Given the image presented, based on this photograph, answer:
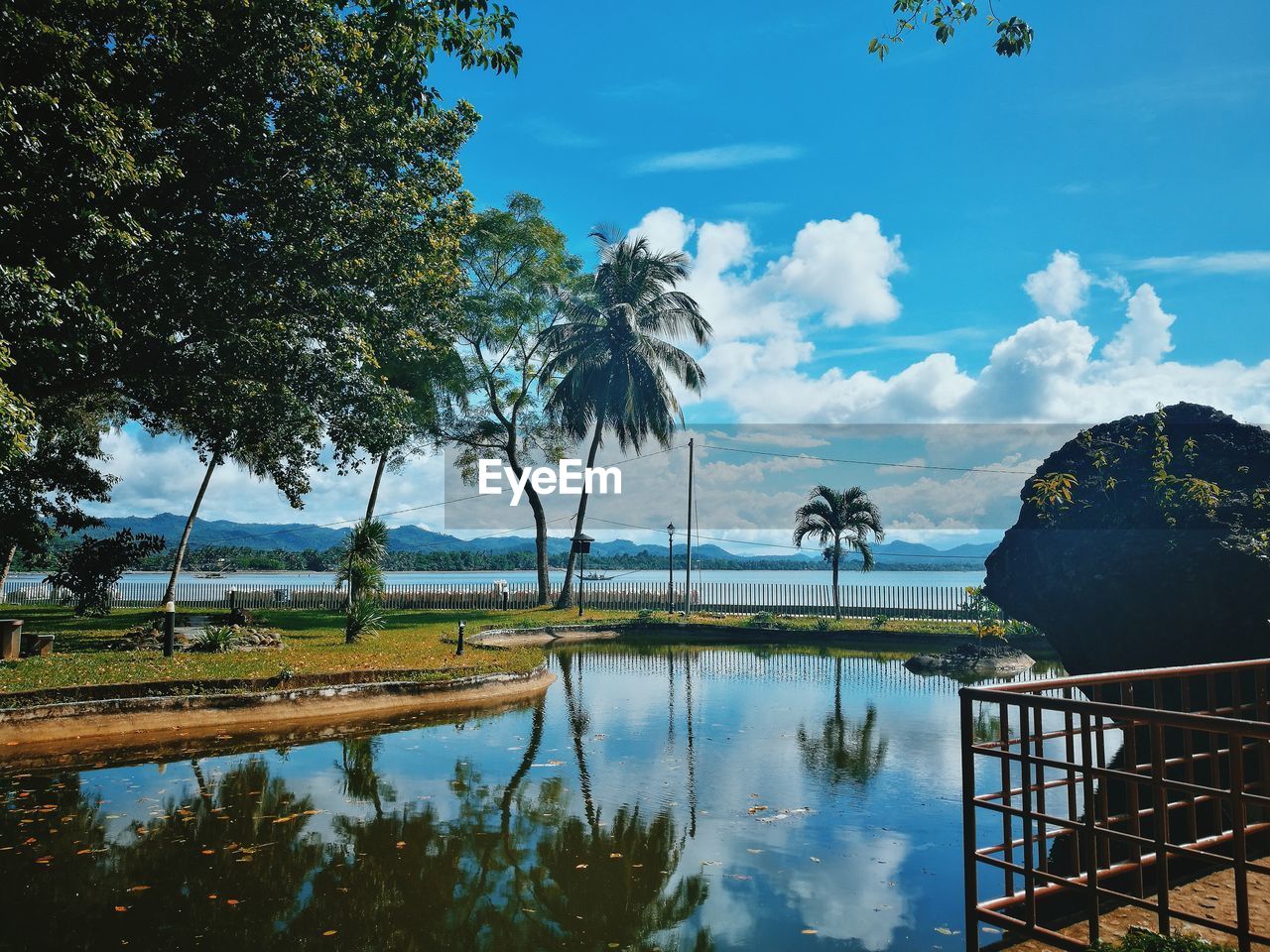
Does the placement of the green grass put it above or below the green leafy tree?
below

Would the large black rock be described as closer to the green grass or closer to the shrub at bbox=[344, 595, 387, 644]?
the green grass

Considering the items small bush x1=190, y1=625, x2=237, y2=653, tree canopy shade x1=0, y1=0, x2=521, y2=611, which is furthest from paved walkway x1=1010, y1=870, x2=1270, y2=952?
small bush x1=190, y1=625, x2=237, y2=653

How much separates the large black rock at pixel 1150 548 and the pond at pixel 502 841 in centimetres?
245

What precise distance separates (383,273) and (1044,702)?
16.6 m

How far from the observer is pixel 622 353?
36469 millimetres

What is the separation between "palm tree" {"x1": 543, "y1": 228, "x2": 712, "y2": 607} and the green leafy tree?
17143mm

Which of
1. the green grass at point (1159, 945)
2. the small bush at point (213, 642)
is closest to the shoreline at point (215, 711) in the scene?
the small bush at point (213, 642)

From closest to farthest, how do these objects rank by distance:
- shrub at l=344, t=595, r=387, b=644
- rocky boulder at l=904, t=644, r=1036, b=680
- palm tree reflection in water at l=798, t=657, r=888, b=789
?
palm tree reflection in water at l=798, t=657, r=888, b=789 < rocky boulder at l=904, t=644, r=1036, b=680 < shrub at l=344, t=595, r=387, b=644

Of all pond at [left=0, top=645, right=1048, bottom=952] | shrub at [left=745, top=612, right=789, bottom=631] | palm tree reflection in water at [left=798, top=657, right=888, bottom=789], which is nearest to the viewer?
pond at [left=0, top=645, right=1048, bottom=952]

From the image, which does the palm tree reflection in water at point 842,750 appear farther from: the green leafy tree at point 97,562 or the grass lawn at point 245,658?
the green leafy tree at point 97,562

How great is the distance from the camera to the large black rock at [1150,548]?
804cm

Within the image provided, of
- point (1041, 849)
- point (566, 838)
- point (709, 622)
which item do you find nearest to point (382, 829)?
point (566, 838)

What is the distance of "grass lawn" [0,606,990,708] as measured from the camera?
13.6 m

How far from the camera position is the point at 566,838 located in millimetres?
7176
